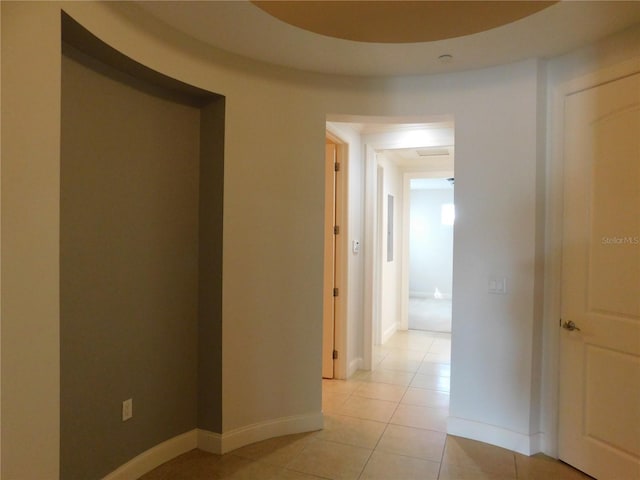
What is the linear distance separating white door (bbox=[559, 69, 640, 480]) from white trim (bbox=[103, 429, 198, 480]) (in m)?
2.32

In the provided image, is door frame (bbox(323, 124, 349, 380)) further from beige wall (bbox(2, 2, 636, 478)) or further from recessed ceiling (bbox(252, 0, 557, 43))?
recessed ceiling (bbox(252, 0, 557, 43))

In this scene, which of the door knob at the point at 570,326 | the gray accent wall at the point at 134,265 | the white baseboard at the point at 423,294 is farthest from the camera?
the white baseboard at the point at 423,294

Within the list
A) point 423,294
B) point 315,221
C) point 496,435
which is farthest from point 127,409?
point 423,294

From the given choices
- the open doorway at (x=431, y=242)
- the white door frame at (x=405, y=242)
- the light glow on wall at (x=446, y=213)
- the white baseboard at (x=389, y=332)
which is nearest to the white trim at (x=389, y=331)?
the white baseboard at (x=389, y=332)

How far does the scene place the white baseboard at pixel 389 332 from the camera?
17.3 ft

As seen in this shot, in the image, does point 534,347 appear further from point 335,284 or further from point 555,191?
point 335,284

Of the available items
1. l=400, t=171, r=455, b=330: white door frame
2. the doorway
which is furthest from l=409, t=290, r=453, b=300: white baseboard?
the doorway

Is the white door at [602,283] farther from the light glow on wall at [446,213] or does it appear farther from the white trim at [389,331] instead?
the light glow on wall at [446,213]

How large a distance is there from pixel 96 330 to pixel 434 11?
7.79ft

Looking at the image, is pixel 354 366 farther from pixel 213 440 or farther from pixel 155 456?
pixel 155 456

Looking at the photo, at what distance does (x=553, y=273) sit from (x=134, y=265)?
8.20ft

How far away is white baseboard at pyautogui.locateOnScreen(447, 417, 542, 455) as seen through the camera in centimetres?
254

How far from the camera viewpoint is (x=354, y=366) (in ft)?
13.5

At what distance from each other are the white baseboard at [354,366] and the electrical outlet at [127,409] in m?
2.17
